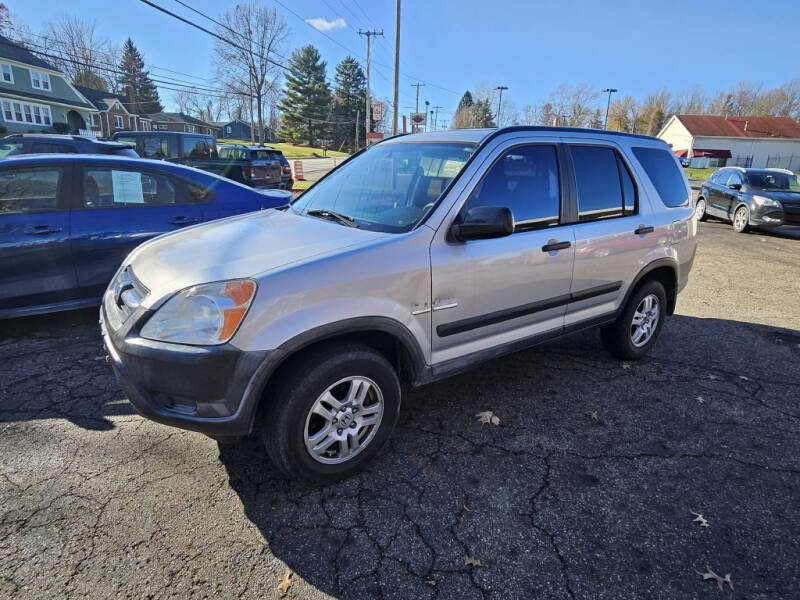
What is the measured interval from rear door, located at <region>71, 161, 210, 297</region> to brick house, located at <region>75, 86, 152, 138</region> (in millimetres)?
56711

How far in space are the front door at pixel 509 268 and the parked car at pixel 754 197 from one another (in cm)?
1167

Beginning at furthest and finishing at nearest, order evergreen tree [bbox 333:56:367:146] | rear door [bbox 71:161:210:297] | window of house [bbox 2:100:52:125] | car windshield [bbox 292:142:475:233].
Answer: evergreen tree [bbox 333:56:367:146] → window of house [bbox 2:100:52:125] → rear door [bbox 71:161:210:297] → car windshield [bbox 292:142:475:233]

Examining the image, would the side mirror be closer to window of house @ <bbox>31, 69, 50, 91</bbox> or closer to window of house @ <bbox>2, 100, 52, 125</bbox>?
window of house @ <bbox>2, 100, 52, 125</bbox>

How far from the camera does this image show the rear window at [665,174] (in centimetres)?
415

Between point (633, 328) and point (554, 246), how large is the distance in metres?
1.57

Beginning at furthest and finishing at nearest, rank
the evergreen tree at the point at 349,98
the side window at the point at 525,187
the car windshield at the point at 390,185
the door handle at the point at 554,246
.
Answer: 1. the evergreen tree at the point at 349,98
2. the door handle at the point at 554,246
3. the side window at the point at 525,187
4. the car windshield at the point at 390,185

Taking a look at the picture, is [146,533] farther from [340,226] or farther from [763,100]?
[763,100]

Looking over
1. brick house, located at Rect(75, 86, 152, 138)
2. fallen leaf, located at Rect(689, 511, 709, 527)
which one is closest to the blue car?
fallen leaf, located at Rect(689, 511, 709, 527)

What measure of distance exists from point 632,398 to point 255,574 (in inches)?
117

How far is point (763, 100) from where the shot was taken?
281ft

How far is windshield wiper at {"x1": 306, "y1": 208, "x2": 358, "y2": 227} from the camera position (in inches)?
116

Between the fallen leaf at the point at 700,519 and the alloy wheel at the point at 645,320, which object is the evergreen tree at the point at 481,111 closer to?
the alloy wheel at the point at 645,320

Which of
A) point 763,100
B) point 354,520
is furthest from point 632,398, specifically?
point 763,100

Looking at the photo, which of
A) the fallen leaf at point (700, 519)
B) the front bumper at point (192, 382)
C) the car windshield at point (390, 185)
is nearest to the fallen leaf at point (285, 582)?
the front bumper at point (192, 382)
